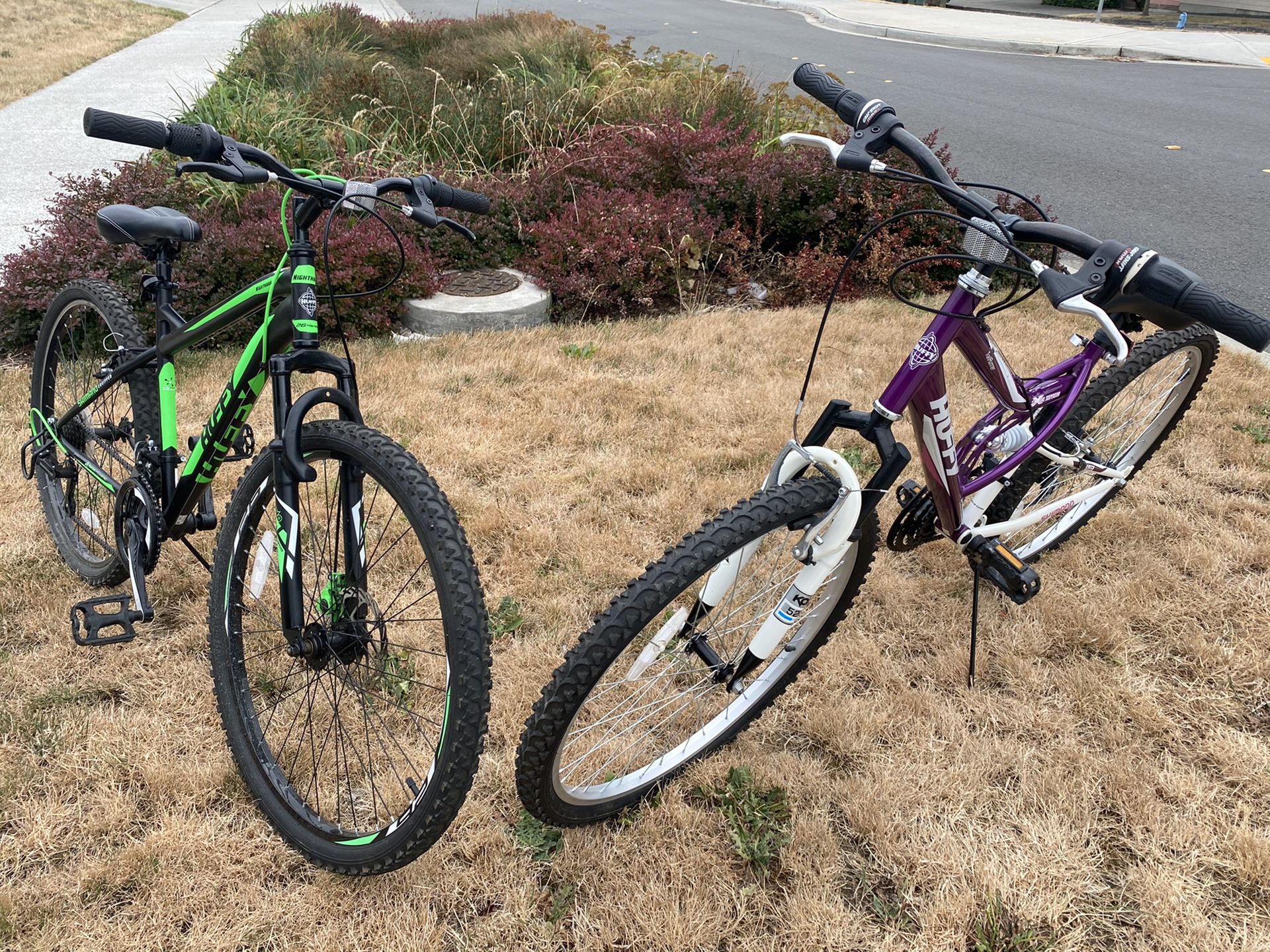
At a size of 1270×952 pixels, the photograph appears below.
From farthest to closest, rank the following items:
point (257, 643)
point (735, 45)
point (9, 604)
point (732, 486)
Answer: point (735, 45), point (732, 486), point (9, 604), point (257, 643)

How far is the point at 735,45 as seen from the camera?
49.8 ft

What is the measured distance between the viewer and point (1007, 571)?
103 inches

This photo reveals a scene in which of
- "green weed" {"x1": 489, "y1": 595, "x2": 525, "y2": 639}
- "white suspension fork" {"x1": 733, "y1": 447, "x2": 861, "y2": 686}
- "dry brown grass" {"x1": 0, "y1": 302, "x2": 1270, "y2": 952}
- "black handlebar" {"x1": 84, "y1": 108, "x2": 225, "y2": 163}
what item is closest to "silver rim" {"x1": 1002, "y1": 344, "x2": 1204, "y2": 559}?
"dry brown grass" {"x1": 0, "y1": 302, "x2": 1270, "y2": 952}

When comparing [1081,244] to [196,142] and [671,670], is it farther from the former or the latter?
[196,142]

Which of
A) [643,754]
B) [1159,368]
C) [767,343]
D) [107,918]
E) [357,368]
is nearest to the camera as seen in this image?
[107,918]

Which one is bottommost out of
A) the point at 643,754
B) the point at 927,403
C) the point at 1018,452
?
the point at 643,754

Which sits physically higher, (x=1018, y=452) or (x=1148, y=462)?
(x=1018, y=452)

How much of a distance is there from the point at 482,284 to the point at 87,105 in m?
7.61

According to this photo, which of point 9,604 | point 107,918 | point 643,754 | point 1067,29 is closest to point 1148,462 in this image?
point 643,754

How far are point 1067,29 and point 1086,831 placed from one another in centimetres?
1903

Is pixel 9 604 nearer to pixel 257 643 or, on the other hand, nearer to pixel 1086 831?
pixel 257 643

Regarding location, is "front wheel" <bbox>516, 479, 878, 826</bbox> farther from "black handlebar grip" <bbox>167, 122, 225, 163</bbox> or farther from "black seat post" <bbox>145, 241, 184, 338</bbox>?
"black seat post" <bbox>145, 241, 184, 338</bbox>

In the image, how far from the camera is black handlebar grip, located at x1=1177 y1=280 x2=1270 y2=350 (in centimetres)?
168

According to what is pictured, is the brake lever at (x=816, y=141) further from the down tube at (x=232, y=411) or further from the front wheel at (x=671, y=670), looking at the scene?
the down tube at (x=232, y=411)
